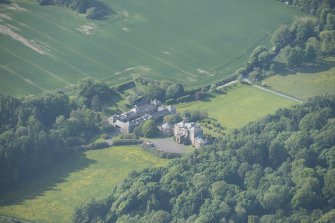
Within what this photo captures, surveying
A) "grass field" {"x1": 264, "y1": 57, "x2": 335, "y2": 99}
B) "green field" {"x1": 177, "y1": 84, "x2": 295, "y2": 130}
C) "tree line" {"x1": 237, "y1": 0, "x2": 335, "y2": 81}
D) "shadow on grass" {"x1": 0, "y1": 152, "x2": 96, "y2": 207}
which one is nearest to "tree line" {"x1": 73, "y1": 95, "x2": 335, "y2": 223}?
"green field" {"x1": 177, "y1": 84, "x2": 295, "y2": 130}

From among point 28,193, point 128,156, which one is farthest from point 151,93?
point 28,193

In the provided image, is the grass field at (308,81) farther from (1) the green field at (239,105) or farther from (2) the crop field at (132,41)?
(2) the crop field at (132,41)

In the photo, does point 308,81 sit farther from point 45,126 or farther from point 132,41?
point 45,126

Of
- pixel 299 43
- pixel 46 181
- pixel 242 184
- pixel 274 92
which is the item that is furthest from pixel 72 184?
pixel 299 43

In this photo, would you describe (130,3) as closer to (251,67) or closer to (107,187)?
(251,67)

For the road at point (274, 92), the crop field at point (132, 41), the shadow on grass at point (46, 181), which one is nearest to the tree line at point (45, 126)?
the shadow on grass at point (46, 181)

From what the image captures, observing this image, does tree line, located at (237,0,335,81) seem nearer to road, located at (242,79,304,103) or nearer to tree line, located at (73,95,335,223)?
road, located at (242,79,304,103)
